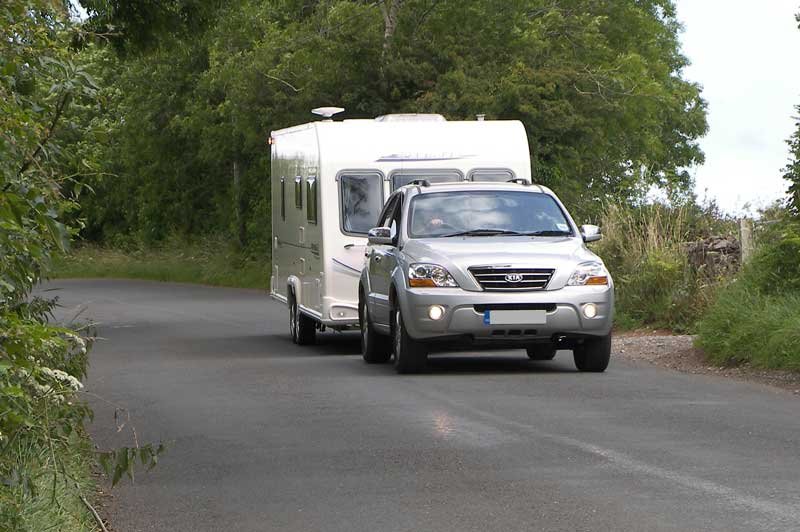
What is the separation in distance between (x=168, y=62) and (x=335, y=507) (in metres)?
45.6

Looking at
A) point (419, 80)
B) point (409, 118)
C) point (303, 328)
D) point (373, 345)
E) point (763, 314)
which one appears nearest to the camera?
point (763, 314)

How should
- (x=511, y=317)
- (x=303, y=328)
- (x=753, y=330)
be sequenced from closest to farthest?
(x=511, y=317) → (x=753, y=330) → (x=303, y=328)

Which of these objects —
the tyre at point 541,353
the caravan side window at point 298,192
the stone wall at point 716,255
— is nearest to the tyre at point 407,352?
the tyre at point 541,353

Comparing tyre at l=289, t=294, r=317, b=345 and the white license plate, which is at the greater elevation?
the white license plate

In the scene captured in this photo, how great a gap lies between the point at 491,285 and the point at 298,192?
21.5 ft

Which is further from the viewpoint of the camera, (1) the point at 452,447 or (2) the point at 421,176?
(2) the point at 421,176

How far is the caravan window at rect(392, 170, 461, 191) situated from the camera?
1934 centimetres

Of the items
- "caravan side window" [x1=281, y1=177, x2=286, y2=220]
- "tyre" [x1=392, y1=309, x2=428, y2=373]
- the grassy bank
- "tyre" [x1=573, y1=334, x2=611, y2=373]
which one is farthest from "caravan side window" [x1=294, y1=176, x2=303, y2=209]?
the grassy bank

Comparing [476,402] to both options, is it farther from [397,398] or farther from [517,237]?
[517,237]

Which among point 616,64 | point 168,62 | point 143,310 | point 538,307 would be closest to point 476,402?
point 538,307

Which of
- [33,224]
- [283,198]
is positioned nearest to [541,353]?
[283,198]

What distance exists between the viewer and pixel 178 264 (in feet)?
171

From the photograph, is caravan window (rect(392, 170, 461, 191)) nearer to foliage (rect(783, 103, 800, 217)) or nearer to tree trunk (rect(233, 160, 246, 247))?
foliage (rect(783, 103, 800, 217))

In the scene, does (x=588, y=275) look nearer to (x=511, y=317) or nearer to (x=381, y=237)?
(x=511, y=317)
